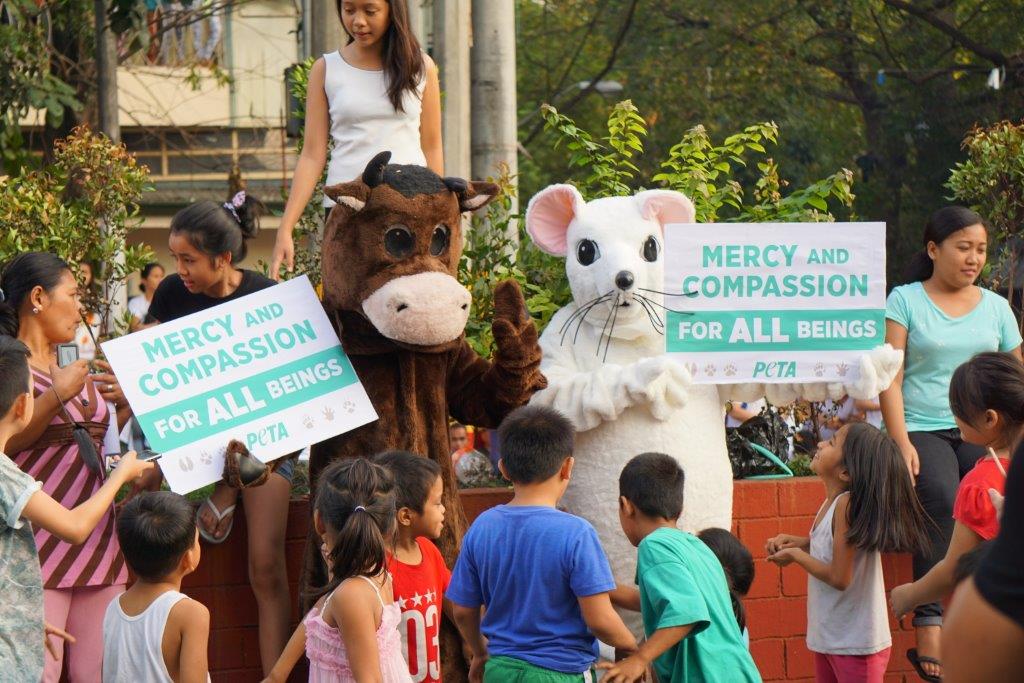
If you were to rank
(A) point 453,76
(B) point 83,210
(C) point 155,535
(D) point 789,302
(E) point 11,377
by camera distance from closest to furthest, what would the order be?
1. (E) point 11,377
2. (C) point 155,535
3. (D) point 789,302
4. (B) point 83,210
5. (A) point 453,76

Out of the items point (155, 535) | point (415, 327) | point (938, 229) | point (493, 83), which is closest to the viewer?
point (155, 535)

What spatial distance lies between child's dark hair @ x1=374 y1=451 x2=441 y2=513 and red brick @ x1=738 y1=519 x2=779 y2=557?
75.2 inches

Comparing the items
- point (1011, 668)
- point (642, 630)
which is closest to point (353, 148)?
point (642, 630)

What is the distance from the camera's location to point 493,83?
1003 centimetres

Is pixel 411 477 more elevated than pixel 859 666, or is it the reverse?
pixel 411 477

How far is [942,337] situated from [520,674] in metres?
2.71

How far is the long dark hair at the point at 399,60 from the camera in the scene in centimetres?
552

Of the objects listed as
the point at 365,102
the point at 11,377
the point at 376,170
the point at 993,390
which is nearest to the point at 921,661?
the point at 993,390

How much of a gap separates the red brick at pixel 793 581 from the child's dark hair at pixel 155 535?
8.92ft

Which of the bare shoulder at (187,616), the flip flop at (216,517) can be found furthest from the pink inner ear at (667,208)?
the bare shoulder at (187,616)

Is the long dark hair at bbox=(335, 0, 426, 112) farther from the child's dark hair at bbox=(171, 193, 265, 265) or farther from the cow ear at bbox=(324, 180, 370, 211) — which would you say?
the child's dark hair at bbox=(171, 193, 265, 265)

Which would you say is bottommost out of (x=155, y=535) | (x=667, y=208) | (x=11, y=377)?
(x=155, y=535)

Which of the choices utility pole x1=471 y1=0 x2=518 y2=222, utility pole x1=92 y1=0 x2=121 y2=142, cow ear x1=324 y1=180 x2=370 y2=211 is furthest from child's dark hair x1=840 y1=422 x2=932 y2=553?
utility pole x1=92 y1=0 x2=121 y2=142

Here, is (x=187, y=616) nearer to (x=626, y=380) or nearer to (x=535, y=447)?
(x=535, y=447)
